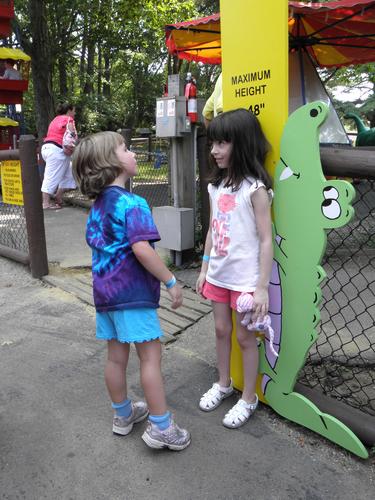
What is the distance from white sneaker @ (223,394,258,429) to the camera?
2182mm

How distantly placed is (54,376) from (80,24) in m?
15.5

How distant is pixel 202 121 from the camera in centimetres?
421

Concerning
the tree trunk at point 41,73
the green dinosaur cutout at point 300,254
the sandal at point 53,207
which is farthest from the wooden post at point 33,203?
the tree trunk at point 41,73

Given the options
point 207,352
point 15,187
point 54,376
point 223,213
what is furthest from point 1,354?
point 15,187

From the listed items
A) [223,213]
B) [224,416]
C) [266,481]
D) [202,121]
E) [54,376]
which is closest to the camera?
[266,481]

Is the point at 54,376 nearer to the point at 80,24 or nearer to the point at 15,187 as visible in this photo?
the point at 15,187

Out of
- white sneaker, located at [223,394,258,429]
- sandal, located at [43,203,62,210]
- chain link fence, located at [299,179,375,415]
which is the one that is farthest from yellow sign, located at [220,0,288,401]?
sandal, located at [43,203,62,210]

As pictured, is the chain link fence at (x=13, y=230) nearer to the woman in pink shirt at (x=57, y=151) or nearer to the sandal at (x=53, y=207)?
the sandal at (x=53, y=207)

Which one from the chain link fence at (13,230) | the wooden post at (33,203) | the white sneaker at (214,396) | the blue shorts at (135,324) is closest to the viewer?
the blue shorts at (135,324)

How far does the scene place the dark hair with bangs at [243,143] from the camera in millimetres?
1977

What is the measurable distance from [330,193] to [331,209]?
0.20 ft

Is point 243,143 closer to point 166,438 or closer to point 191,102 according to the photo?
point 166,438

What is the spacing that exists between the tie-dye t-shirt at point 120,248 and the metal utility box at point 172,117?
7.73 feet

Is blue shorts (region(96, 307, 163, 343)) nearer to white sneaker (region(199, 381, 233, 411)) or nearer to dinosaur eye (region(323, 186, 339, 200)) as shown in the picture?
white sneaker (region(199, 381, 233, 411))
